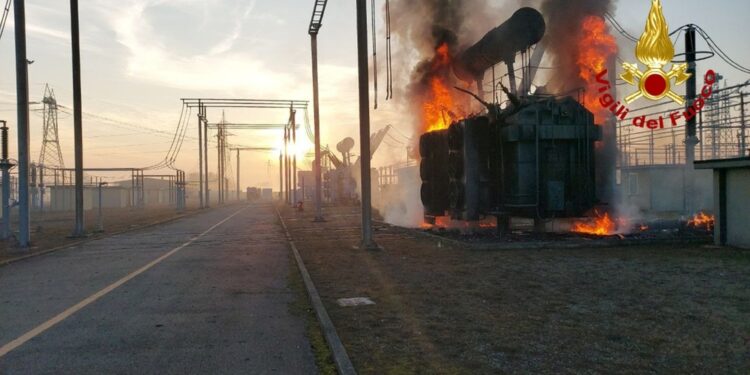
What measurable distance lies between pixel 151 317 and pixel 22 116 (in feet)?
40.7

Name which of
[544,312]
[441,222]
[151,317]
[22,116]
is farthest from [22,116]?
[544,312]

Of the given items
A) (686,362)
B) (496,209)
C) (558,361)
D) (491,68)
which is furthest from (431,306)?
(491,68)

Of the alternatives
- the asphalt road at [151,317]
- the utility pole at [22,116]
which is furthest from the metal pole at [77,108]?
the asphalt road at [151,317]

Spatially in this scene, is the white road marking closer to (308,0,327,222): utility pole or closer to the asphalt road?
the asphalt road

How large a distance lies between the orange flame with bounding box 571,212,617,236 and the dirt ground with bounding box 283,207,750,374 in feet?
16.6

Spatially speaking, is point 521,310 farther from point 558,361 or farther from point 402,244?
point 402,244

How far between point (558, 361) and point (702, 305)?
369cm

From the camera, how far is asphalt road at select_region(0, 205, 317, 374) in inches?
205

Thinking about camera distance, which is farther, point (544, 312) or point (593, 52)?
point (593, 52)

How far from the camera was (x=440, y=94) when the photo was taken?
70.4 ft

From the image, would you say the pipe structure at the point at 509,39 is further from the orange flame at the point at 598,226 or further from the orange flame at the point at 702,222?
the orange flame at the point at 702,222

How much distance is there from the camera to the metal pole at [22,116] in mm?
16109

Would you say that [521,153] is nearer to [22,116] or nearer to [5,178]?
[22,116]

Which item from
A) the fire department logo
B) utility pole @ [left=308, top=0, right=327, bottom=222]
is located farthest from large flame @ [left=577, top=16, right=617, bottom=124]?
utility pole @ [left=308, top=0, right=327, bottom=222]
